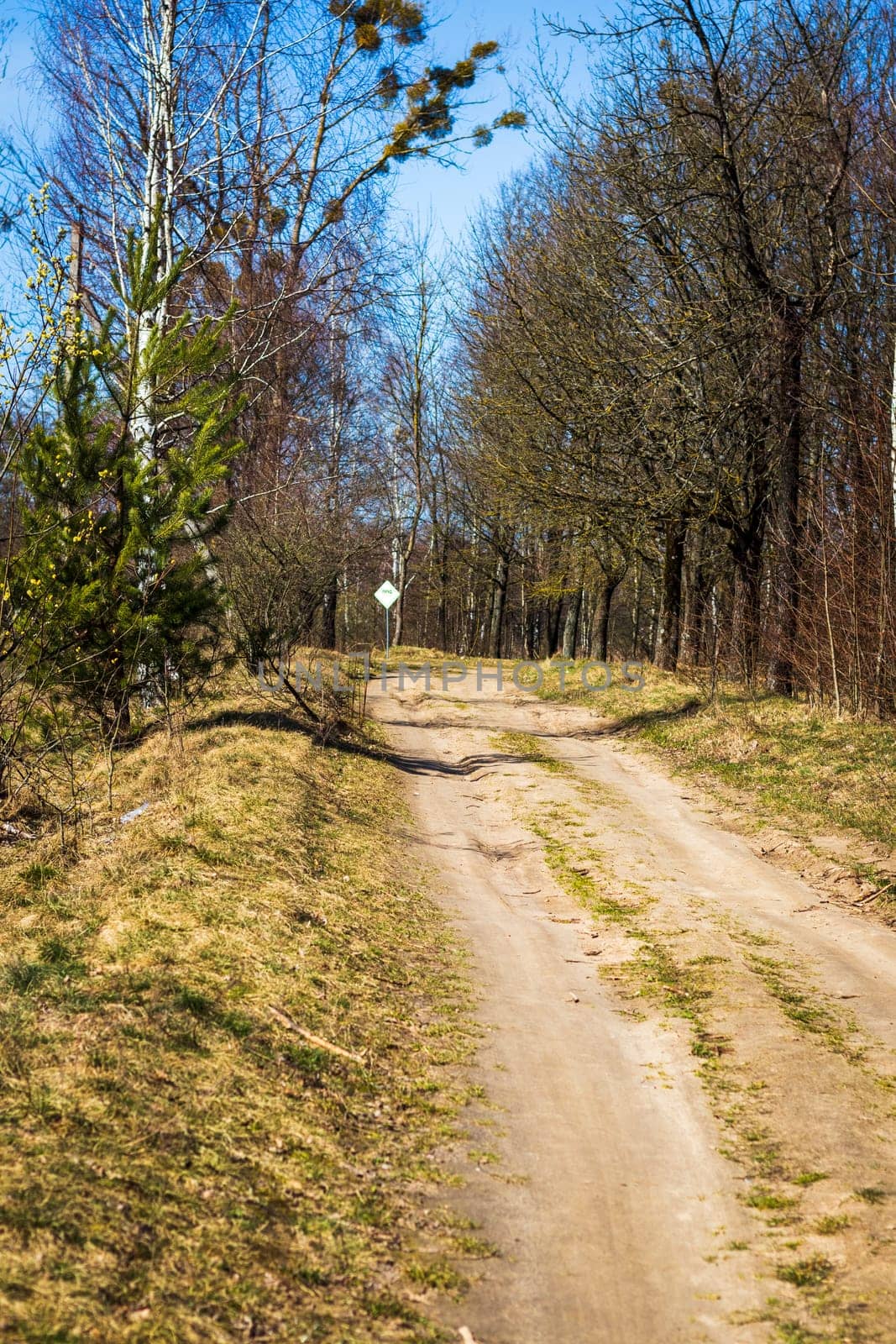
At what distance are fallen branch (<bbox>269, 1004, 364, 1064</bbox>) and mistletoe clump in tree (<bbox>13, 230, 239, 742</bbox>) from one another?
→ 448cm

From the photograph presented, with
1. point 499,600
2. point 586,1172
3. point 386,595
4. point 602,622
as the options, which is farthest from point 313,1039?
point 499,600

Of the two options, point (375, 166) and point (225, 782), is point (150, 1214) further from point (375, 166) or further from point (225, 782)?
point (375, 166)

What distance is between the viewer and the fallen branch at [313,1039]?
15.9 ft

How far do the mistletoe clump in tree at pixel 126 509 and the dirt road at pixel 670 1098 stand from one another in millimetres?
3722

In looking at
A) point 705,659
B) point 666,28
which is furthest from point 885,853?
point 666,28

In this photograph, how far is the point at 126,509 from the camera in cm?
998

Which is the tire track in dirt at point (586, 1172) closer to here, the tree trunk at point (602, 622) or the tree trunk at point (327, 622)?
the tree trunk at point (602, 622)

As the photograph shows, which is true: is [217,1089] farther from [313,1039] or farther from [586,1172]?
[586,1172]

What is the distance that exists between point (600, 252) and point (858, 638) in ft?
28.7

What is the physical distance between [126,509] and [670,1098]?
7671 millimetres

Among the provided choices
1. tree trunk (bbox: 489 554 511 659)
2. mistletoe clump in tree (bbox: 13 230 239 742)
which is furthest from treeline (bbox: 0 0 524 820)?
tree trunk (bbox: 489 554 511 659)

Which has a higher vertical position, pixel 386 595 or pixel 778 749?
pixel 386 595

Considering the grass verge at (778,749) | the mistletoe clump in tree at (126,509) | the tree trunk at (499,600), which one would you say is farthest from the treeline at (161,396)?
the tree trunk at (499,600)

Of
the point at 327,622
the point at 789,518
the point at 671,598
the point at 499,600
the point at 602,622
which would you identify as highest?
the point at 789,518
